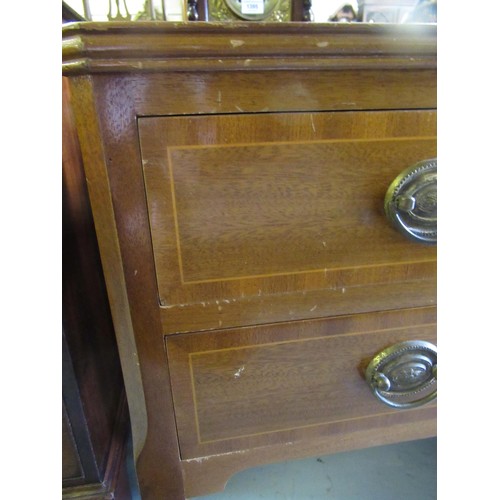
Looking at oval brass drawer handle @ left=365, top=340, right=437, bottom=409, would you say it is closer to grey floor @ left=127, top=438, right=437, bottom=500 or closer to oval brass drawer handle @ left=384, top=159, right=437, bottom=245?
oval brass drawer handle @ left=384, top=159, right=437, bottom=245

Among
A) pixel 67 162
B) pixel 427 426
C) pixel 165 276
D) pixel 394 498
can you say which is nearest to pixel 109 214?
pixel 165 276

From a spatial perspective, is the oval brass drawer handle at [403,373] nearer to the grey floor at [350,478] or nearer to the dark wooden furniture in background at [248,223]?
the dark wooden furniture in background at [248,223]

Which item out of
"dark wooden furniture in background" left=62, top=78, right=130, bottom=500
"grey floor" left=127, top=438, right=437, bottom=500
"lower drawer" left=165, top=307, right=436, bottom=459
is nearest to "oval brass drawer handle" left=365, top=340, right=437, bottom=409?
"lower drawer" left=165, top=307, right=436, bottom=459

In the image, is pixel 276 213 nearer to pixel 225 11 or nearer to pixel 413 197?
pixel 413 197

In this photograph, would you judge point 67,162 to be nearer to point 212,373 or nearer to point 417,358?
point 212,373

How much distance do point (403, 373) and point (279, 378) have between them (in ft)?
0.57

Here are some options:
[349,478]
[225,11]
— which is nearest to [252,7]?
[225,11]

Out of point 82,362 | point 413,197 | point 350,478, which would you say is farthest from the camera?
point 350,478

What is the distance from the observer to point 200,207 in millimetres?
347

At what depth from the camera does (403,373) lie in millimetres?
453

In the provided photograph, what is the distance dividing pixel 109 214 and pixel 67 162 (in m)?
0.21

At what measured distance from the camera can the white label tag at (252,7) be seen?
52 centimetres

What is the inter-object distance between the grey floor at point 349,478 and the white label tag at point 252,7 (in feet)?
2.80

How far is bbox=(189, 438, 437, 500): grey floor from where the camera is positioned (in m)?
0.63
